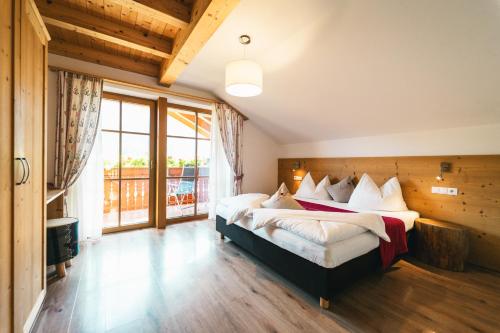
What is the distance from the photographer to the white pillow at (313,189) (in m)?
3.70

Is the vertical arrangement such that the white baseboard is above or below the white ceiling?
below

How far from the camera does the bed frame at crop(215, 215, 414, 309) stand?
5.49 feet

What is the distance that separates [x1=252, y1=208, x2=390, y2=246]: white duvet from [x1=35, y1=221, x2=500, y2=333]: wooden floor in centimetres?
55

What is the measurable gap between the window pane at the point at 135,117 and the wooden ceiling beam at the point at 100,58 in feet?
1.96

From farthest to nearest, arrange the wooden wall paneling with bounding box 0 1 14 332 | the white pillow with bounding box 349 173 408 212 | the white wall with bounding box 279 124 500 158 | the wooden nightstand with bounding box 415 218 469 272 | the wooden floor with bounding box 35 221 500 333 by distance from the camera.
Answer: the white pillow with bounding box 349 173 408 212, the white wall with bounding box 279 124 500 158, the wooden nightstand with bounding box 415 218 469 272, the wooden floor with bounding box 35 221 500 333, the wooden wall paneling with bounding box 0 1 14 332

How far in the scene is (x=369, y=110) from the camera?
9.25 ft

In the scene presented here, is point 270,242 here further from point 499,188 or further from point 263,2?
point 499,188

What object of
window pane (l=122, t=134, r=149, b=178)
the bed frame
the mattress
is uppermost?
window pane (l=122, t=134, r=149, b=178)

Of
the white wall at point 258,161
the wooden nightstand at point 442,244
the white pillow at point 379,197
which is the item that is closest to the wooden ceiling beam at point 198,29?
the white wall at point 258,161

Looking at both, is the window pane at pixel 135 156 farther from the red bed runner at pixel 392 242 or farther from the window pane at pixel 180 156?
the red bed runner at pixel 392 242

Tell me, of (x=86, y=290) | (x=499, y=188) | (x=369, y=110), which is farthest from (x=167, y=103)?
(x=499, y=188)

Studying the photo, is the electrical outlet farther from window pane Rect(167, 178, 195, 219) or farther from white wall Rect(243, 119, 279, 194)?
window pane Rect(167, 178, 195, 219)

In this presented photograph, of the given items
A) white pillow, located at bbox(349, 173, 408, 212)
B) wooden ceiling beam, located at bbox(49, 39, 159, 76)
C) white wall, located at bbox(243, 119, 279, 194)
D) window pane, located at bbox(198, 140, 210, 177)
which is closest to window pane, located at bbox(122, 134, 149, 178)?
window pane, located at bbox(198, 140, 210, 177)

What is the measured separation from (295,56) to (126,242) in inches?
136
